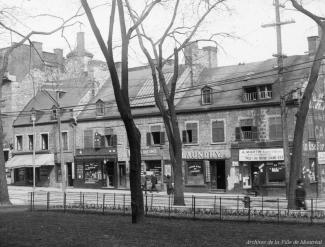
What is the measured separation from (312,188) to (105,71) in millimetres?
24935

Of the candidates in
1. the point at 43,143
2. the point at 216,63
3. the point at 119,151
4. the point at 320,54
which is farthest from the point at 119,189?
the point at 320,54

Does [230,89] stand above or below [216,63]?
below

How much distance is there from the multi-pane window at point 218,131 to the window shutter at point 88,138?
12.7 m

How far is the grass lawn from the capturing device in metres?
12.4

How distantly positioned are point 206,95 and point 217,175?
256 inches

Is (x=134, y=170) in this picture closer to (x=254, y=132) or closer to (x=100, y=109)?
(x=254, y=132)

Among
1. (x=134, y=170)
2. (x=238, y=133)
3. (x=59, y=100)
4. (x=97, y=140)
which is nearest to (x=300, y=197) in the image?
(x=134, y=170)

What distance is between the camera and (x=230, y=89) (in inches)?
1585

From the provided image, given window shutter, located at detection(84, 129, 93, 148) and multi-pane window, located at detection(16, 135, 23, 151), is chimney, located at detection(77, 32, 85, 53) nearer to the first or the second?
multi-pane window, located at detection(16, 135, 23, 151)

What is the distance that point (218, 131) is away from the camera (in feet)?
129

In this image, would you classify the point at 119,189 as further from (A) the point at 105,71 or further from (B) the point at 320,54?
(B) the point at 320,54

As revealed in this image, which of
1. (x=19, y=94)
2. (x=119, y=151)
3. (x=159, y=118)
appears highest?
(x=19, y=94)

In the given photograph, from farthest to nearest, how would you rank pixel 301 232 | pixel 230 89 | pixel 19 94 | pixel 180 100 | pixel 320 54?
pixel 19 94 < pixel 180 100 < pixel 230 89 < pixel 320 54 < pixel 301 232

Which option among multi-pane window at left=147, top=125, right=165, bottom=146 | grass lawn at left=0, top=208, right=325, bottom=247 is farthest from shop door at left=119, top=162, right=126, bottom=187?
grass lawn at left=0, top=208, right=325, bottom=247
